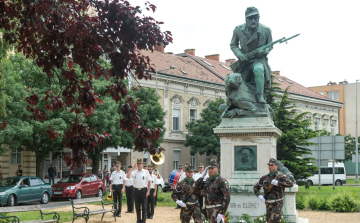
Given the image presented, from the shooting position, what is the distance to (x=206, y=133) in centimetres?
4734

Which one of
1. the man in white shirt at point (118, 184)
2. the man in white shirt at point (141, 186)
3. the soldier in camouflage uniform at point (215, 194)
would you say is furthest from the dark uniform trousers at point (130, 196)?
the soldier in camouflage uniform at point (215, 194)

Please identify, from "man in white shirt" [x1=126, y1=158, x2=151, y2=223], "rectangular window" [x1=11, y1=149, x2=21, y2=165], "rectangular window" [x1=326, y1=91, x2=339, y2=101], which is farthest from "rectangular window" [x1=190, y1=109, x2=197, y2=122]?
"rectangular window" [x1=326, y1=91, x2=339, y2=101]

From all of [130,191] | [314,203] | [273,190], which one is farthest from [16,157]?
[273,190]

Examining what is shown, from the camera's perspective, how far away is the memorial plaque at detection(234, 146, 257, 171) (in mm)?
11766

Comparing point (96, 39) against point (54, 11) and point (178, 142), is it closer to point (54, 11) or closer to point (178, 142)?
point (54, 11)

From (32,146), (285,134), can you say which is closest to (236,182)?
(285,134)

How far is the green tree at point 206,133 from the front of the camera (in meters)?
46.6

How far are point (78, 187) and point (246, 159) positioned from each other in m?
18.8

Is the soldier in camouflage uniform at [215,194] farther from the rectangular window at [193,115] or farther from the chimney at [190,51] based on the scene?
the chimney at [190,51]

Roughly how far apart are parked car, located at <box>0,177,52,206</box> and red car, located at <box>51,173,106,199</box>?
1308 mm

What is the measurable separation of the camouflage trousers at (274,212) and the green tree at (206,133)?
35.3m

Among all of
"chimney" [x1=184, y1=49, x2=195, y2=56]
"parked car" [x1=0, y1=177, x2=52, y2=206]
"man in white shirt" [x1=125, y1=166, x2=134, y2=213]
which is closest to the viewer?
"man in white shirt" [x1=125, y1=166, x2=134, y2=213]

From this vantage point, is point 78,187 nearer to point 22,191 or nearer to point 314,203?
point 22,191

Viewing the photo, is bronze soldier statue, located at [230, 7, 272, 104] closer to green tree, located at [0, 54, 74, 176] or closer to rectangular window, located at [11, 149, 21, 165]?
green tree, located at [0, 54, 74, 176]
